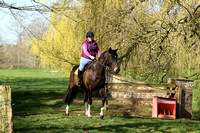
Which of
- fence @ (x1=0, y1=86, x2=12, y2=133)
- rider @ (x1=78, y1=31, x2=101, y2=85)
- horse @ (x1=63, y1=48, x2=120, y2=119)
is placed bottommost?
fence @ (x1=0, y1=86, x2=12, y2=133)

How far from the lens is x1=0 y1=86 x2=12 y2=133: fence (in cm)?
445

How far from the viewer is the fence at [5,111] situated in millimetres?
4453

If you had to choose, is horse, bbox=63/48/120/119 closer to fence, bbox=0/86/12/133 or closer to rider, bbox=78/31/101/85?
rider, bbox=78/31/101/85

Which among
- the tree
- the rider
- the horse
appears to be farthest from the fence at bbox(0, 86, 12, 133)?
the tree

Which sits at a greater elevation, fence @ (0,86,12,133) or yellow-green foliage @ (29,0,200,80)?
yellow-green foliage @ (29,0,200,80)

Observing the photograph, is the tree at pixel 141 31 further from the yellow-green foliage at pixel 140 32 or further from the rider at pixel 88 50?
the rider at pixel 88 50

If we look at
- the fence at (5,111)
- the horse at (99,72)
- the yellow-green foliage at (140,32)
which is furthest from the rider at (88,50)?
the fence at (5,111)

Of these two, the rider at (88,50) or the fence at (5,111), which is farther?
the rider at (88,50)

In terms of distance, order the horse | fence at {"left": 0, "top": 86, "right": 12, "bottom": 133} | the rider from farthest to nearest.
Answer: the rider < the horse < fence at {"left": 0, "top": 86, "right": 12, "bottom": 133}

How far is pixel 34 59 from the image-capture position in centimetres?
5425

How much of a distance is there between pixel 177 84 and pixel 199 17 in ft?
9.78

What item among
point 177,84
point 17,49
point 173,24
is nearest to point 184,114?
point 177,84

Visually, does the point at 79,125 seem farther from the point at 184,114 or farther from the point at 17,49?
the point at 17,49

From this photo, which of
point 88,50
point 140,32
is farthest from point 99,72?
point 140,32
